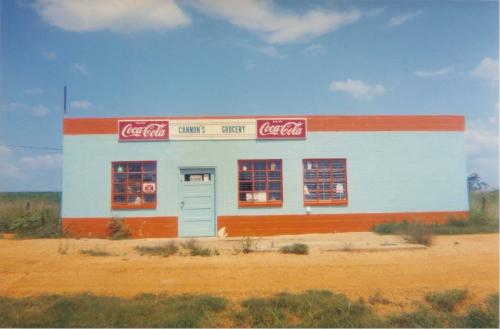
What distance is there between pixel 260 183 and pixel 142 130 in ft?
13.1

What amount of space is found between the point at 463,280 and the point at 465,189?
23.8 feet

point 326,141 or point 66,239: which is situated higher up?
point 326,141

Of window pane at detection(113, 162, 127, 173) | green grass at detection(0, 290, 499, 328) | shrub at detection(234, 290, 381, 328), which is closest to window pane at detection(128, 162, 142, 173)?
window pane at detection(113, 162, 127, 173)

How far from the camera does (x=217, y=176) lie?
43.3 feet

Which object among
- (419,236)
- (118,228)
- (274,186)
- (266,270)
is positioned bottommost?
(266,270)

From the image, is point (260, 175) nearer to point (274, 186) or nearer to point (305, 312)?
point (274, 186)

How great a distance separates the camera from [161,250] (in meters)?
10.2

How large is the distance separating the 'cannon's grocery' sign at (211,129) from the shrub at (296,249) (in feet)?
14.0

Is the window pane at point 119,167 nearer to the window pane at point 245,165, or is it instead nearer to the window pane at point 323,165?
the window pane at point 245,165

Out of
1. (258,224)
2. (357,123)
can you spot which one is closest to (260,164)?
(258,224)

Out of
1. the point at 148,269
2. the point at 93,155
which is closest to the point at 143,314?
the point at 148,269

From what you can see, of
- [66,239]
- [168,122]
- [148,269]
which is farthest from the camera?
[168,122]

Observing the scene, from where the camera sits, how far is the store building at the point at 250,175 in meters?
13.1

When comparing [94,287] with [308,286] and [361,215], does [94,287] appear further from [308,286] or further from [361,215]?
[361,215]
